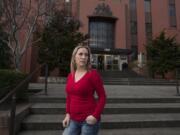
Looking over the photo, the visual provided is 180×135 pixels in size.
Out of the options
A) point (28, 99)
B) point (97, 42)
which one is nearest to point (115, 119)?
point (28, 99)

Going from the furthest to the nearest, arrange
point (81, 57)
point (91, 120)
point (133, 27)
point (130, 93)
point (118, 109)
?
point (133, 27)
point (130, 93)
point (118, 109)
point (81, 57)
point (91, 120)

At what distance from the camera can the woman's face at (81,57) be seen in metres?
2.29

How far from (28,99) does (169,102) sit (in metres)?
4.42

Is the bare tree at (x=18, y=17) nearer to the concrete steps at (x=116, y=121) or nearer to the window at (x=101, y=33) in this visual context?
the concrete steps at (x=116, y=121)

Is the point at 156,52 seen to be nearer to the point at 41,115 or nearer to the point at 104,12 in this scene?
the point at 104,12

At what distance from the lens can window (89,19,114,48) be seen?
24.3 meters

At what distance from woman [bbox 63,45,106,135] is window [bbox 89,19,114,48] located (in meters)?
21.9

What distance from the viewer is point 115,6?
23859 mm

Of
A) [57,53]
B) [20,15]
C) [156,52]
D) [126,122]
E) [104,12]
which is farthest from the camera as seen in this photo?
[104,12]

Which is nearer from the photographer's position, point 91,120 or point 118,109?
point 91,120

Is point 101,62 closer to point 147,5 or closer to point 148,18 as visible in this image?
point 148,18

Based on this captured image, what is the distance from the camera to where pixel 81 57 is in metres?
2.31

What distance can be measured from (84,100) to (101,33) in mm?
23205

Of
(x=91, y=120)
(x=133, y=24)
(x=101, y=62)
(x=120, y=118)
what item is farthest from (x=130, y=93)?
(x=133, y=24)
